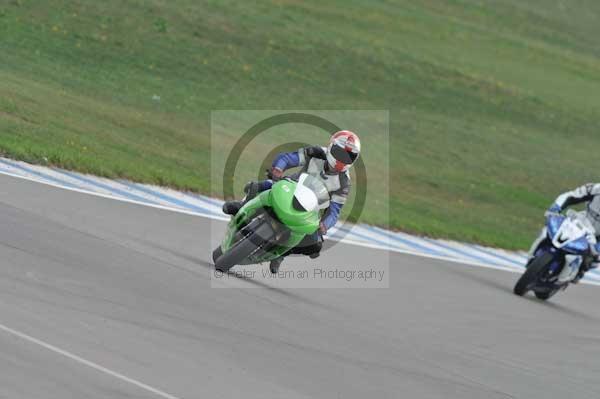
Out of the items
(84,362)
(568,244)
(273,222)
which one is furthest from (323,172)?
(84,362)

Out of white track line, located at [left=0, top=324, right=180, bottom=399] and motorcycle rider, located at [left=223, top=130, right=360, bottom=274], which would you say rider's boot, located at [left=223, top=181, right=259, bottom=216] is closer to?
motorcycle rider, located at [left=223, top=130, right=360, bottom=274]

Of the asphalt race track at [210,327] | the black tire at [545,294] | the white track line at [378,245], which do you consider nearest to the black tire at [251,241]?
the asphalt race track at [210,327]

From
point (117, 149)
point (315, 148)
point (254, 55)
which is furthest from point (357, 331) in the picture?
point (254, 55)

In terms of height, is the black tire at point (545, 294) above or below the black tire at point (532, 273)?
below

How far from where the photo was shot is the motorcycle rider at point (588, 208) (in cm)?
1532

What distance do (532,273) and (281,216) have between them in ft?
17.6

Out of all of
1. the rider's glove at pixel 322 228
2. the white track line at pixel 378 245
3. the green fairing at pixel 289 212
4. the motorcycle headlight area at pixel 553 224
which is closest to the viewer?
the green fairing at pixel 289 212

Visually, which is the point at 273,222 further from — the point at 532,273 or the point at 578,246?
the point at 578,246

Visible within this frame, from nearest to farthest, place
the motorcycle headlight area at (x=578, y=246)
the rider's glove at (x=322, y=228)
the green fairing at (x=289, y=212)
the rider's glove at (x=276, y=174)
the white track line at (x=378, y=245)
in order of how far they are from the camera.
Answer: the green fairing at (x=289, y=212) < the rider's glove at (x=322, y=228) < the rider's glove at (x=276, y=174) < the white track line at (x=378, y=245) < the motorcycle headlight area at (x=578, y=246)

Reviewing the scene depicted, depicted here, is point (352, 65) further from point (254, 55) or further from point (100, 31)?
point (100, 31)

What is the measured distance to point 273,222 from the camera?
35.8ft

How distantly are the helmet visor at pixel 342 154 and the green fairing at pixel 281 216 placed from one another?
0.70 m

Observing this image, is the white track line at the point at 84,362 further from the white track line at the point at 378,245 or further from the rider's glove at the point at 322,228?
the white track line at the point at 378,245

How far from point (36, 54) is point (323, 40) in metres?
12.9
